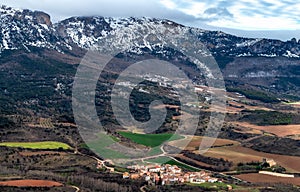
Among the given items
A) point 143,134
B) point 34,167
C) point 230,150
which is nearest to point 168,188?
point 34,167

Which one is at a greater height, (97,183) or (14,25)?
(14,25)

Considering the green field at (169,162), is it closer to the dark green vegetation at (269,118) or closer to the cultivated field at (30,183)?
the cultivated field at (30,183)

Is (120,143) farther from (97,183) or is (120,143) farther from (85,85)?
(85,85)

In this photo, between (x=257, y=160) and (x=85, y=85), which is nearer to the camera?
(x=257, y=160)

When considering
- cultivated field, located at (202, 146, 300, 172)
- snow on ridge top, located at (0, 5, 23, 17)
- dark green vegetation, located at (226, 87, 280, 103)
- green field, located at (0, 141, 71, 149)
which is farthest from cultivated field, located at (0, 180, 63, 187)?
snow on ridge top, located at (0, 5, 23, 17)

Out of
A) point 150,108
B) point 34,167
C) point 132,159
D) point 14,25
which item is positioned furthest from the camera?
point 14,25

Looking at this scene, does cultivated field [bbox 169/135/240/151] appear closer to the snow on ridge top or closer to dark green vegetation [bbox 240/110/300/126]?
dark green vegetation [bbox 240/110/300/126]

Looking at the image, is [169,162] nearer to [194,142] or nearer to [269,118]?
[194,142]

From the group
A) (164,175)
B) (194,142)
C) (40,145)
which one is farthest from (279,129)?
(164,175)
